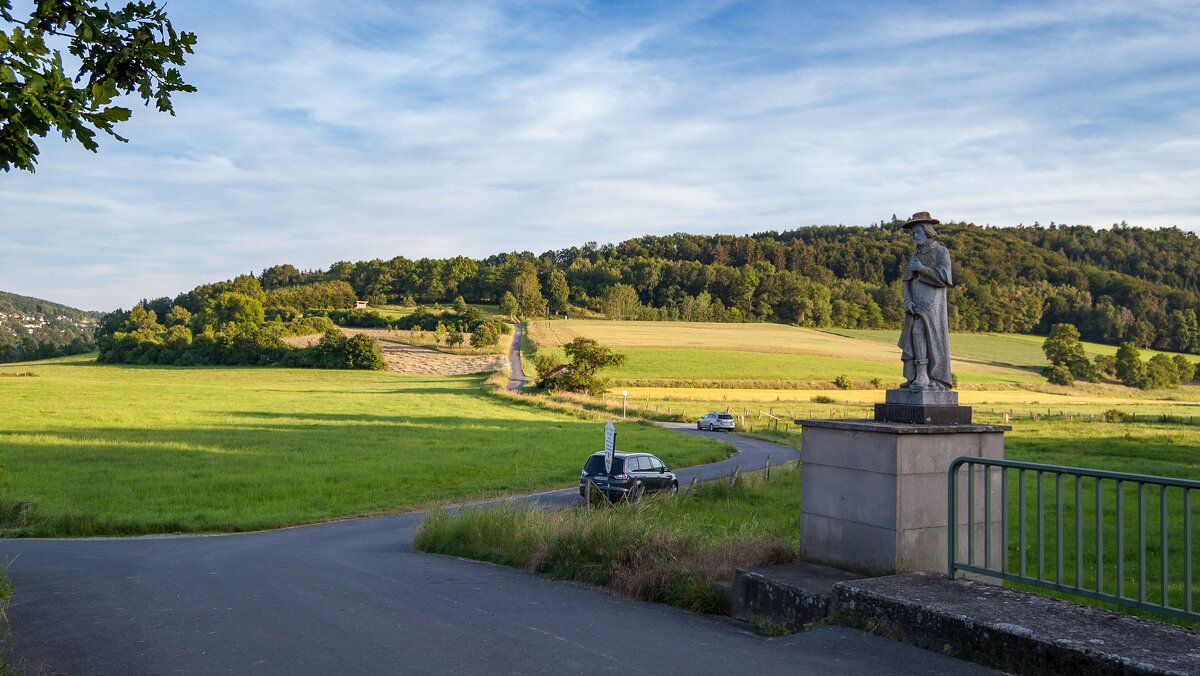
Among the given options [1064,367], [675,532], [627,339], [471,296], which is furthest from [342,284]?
[675,532]

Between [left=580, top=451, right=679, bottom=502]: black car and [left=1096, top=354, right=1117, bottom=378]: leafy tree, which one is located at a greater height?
[left=1096, top=354, right=1117, bottom=378]: leafy tree

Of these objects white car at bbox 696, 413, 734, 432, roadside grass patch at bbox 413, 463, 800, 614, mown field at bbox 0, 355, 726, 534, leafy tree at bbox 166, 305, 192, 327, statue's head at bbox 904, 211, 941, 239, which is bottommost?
white car at bbox 696, 413, 734, 432

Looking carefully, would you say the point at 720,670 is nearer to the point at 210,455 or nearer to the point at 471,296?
the point at 210,455

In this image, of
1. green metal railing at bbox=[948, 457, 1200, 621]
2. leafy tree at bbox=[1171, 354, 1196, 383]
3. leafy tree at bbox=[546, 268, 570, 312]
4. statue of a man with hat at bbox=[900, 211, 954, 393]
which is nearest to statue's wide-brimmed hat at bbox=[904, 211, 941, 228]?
statue of a man with hat at bbox=[900, 211, 954, 393]

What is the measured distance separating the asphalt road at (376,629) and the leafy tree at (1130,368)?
95.3 m

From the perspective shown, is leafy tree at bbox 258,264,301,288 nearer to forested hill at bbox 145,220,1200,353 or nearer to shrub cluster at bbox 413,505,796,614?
forested hill at bbox 145,220,1200,353

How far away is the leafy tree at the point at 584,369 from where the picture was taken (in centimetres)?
6028

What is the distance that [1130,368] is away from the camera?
282 feet

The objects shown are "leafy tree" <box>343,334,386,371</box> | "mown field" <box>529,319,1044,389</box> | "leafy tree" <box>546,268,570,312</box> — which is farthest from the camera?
"leafy tree" <box>546,268,570,312</box>

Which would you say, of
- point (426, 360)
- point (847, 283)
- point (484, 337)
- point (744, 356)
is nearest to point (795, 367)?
point (744, 356)

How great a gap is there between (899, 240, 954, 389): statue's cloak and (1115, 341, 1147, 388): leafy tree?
310 feet

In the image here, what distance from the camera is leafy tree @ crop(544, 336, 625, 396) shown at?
60.3 metres

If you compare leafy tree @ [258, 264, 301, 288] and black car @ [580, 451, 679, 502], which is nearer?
black car @ [580, 451, 679, 502]

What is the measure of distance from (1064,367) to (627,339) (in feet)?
155
